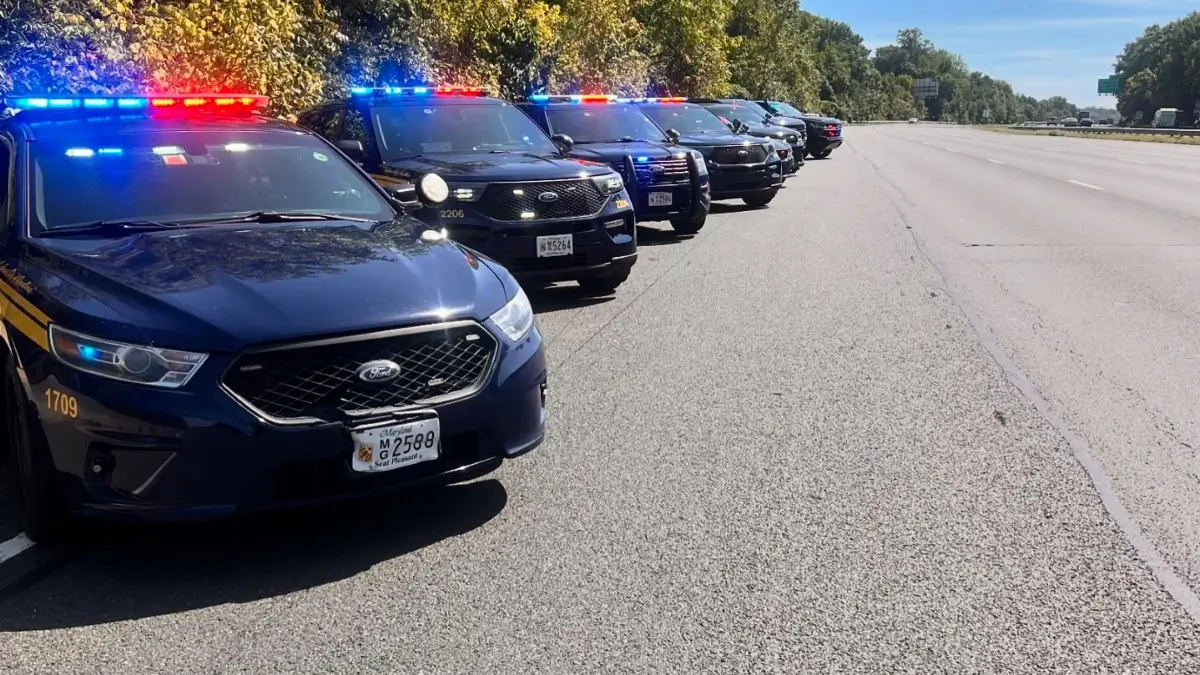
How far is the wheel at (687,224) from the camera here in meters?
13.8

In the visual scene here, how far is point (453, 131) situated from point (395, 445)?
6.22 metres

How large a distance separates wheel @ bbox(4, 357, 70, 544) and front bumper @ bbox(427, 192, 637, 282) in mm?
4716

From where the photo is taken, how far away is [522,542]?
430cm

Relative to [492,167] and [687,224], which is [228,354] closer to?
[492,167]

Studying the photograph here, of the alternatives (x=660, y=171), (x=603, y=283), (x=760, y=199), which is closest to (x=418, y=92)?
(x=603, y=283)

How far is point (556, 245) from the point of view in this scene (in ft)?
29.5

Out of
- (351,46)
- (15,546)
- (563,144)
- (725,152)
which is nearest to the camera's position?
(15,546)

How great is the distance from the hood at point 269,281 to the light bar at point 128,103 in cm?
121

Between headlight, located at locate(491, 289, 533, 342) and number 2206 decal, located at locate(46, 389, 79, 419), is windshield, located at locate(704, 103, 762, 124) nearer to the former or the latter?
headlight, located at locate(491, 289, 533, 342)

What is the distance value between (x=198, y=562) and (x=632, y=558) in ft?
5.21

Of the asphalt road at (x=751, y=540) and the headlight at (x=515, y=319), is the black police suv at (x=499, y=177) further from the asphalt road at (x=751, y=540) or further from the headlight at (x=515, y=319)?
the headlight at (x=515, y=319)

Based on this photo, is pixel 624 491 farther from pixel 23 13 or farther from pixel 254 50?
pixel 254 50

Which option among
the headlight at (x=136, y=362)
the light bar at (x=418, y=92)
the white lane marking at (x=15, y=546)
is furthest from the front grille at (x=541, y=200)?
the headlight at (x=136, y=362)

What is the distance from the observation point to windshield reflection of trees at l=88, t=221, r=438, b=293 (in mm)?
4266
